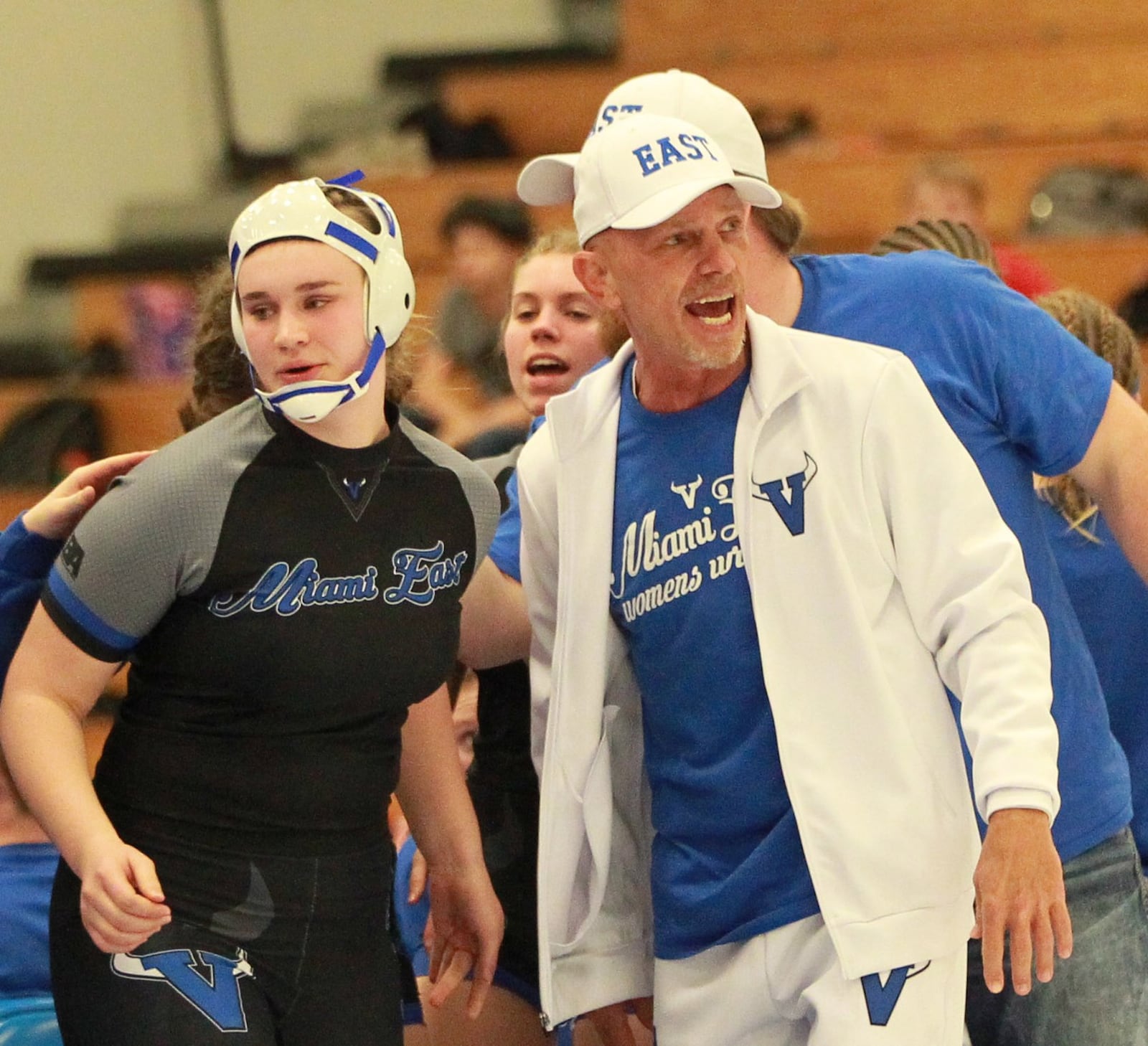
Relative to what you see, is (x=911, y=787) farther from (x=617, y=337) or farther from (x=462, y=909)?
(x=617, y=337)

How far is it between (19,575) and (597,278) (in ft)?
2.94

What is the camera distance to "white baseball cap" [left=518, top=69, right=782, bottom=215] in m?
2.62

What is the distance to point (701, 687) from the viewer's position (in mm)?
2311

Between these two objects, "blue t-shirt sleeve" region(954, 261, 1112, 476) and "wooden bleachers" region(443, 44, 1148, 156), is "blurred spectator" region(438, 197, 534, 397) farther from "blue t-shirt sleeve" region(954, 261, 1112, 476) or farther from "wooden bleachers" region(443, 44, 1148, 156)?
"blue t-shirt sleeve" region(954, 261, 1112, 476)

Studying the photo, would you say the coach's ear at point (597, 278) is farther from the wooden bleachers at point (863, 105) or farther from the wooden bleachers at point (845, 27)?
the wooden bleachers at point (845, 27)

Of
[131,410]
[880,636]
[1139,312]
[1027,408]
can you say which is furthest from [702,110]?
[131,410]

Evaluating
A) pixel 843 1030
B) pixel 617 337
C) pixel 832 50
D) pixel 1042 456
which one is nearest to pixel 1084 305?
pixel 1042 456

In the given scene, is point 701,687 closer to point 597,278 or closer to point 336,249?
point 597,278

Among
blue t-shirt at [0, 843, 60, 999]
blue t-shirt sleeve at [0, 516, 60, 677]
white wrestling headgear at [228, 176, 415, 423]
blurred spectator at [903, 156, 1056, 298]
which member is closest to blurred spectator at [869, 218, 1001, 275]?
white wrestling headgear at [228, 176, 415, 423]

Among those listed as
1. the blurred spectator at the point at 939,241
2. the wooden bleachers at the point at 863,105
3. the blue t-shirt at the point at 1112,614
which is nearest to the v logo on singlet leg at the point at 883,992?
the blue t-shirt at the point at 1112,614

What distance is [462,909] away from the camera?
2.58 meters

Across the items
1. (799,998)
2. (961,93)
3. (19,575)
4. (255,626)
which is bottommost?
(799,998)

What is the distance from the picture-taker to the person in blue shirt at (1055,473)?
2.41 metres

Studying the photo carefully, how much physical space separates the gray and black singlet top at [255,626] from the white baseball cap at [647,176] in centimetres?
47
